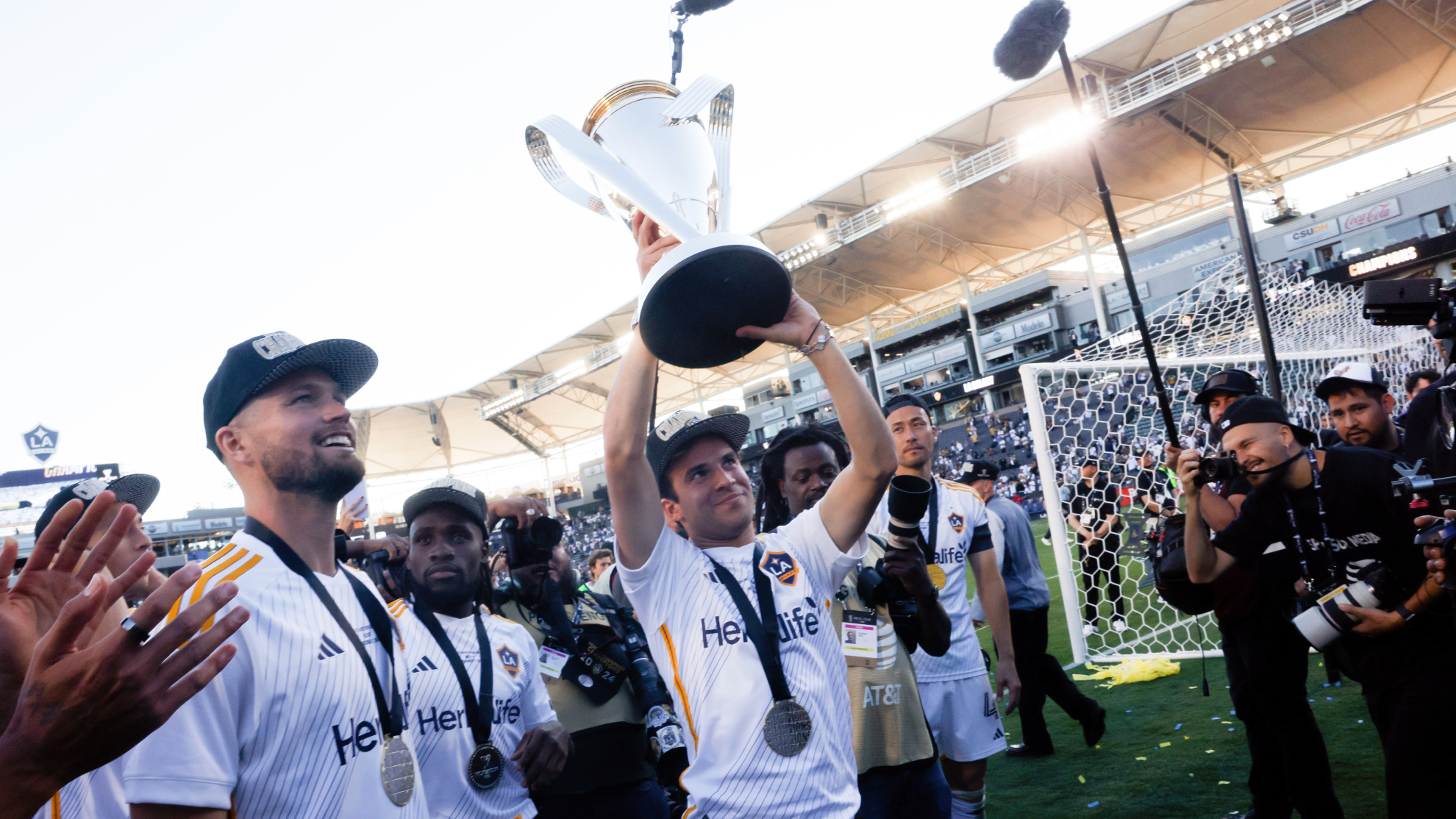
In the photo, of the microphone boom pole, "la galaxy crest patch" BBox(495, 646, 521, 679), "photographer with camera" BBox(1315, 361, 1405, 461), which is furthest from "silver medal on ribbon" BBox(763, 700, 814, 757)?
"photographer with camera" BBox(1315, 361, 1405, 461)

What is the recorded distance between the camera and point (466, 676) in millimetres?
2322

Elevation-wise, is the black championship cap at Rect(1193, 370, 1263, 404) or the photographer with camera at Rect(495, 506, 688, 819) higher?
the black championship cap at Rect(1193, 370, 1263, 404)

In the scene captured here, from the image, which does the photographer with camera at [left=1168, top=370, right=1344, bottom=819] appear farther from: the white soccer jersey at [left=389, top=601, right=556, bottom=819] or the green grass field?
the white soccer jersey at [left=389, top=601, right=556, bottom=819]

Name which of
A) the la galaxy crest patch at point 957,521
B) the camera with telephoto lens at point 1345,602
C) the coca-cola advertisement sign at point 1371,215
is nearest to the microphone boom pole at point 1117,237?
the camera with telephoto lens at point 1345,602

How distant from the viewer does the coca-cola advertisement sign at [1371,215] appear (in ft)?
107

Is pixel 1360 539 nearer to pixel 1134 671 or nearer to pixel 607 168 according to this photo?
pixel 607 168

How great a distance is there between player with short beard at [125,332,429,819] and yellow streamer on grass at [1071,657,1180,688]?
6.07 metres

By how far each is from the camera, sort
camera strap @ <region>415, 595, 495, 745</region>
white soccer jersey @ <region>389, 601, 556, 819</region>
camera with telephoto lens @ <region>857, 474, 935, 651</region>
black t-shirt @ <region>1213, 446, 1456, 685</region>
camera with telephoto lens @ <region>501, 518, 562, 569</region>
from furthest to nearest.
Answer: camera with telephoto lens @ <region>501, 518, 562, 569</region>
black t-shirt @ <region>1213, 446, 1456, 685</region>
camera strap @ <region>415, 595, 495, 745</region>
white soccer jersey @ <region>389, 601, 556, 819</region>
camera with telephoto lens @ <region>857, 474, 935, 651</region>

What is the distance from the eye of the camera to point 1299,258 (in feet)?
111

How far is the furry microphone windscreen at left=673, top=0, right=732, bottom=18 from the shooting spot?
2059mm

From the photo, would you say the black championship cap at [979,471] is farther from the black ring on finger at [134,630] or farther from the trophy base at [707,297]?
the black ring on finger at [134,630]

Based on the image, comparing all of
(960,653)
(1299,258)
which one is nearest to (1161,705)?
(960,653)

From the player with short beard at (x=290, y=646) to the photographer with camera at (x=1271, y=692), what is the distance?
10.2 feet

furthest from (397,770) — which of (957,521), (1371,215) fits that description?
(1371,215)
